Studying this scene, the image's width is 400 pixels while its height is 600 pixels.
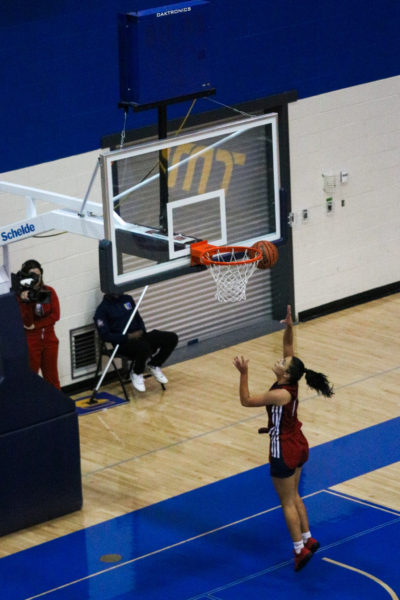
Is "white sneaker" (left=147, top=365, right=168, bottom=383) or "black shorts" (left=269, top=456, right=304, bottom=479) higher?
"black shorts" (left=269, top=456, right=304, bottom=479)

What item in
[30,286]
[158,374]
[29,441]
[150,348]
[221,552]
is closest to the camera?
[221,552]

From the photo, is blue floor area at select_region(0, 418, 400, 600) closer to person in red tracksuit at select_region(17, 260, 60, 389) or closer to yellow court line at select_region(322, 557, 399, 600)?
yellow court line at select_region(322, 557, 399, 600)

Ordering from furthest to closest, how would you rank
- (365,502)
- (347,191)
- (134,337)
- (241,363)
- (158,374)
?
(347,191) → (158,374) → (134,337) → (365,502) → (241,363)

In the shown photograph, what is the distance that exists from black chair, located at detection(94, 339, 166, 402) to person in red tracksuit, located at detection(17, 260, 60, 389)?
707mm

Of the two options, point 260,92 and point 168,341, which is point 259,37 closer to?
point 260,92

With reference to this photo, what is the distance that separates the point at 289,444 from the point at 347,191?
6797 mm

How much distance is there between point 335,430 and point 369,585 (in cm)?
309

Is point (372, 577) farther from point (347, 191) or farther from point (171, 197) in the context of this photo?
point (347, 191)

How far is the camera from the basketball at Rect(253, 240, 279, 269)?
1077cm

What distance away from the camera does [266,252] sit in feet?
35.3

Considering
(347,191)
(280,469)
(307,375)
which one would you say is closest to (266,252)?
(307,375)

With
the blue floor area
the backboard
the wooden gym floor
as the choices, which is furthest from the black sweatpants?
the backboard

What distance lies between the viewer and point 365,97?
16000 mm

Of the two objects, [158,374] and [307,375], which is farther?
[158,374]
